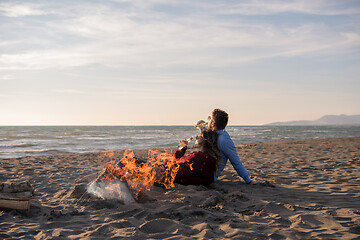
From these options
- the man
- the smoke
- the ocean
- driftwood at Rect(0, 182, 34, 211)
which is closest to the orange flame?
the smoke

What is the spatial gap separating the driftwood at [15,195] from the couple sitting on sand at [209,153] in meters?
2.57

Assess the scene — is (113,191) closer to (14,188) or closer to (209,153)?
(14,188)

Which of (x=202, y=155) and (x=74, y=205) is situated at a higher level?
(x=202, y=155)

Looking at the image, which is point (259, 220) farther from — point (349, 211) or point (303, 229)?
point (349, 211)

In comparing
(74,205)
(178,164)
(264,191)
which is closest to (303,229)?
(264,191)

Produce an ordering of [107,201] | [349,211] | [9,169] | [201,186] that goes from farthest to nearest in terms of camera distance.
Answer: [9,169] → [201,186] → [107,201] → [349,211]

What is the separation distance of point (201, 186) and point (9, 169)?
6.56 m

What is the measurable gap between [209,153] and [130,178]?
1.54 m

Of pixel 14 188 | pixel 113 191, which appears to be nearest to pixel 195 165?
pixel 113 191

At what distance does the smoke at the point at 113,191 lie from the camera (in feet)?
14.8

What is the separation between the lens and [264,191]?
17.8 ft

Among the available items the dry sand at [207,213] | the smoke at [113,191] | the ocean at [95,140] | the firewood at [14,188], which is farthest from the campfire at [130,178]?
the ocean at [95,140]

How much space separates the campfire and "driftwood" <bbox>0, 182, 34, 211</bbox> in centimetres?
102

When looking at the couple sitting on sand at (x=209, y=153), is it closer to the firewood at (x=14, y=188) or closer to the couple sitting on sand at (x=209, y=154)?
the couple sitting on sand at (x=209, y=154)
